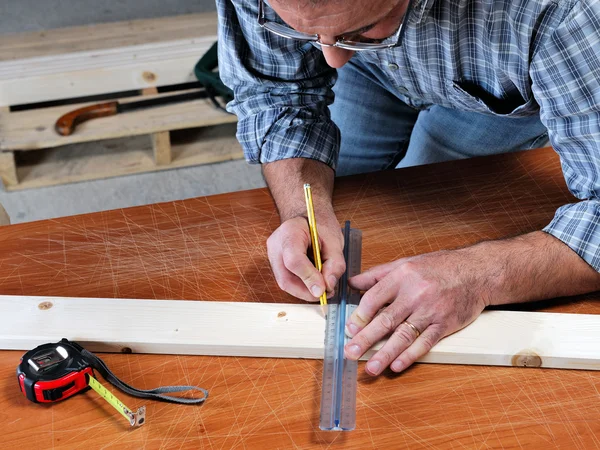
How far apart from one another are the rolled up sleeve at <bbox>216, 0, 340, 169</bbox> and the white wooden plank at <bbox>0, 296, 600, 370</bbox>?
58 centimetres

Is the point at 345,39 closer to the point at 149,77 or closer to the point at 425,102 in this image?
the point at 425,102

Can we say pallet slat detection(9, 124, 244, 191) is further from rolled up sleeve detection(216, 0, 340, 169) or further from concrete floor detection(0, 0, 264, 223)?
rolled up sleeve detection(216, 0, 340, 169)

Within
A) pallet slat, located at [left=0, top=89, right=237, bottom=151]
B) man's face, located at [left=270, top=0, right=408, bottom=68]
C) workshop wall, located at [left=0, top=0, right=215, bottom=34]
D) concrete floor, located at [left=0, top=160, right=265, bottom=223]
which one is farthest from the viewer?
workshop wall, located at [left=0, top=0, right=215, bottom=34]

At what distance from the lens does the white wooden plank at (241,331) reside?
4.91ft

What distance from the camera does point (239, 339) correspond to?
152 cm

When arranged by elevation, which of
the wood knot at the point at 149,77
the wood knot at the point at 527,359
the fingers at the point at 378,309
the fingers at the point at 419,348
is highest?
the fingers at the point at 378,309

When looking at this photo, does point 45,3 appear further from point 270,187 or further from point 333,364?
point 333,364

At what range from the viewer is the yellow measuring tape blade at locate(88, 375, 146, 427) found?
1356 millimetres

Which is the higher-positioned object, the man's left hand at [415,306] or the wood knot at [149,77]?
the man's left hand at [415,306]

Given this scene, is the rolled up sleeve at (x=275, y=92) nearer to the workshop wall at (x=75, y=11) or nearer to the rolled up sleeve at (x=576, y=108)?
the rolled up sleeve at (x=576, y=108)

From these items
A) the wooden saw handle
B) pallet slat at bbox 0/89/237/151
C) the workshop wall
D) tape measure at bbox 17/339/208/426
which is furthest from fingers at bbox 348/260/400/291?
the workshop wall

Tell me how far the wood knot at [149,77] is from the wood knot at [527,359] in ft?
9.04

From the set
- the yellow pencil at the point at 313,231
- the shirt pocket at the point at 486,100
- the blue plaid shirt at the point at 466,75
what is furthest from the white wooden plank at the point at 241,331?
the shirt pocket at the point at 486,100

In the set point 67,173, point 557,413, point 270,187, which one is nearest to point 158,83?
point 67,173
